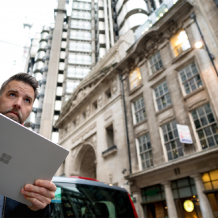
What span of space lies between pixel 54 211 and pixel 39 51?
60.1 meters

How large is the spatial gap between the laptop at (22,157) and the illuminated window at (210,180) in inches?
423

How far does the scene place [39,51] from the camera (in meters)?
56.7

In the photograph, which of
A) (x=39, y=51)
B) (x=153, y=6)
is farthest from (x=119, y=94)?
(x=39, y=51)

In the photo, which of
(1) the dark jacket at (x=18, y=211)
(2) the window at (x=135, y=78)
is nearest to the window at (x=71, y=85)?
(2) the window at (x=135, y=78)

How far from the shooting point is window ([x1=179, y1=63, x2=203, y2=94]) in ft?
39.5

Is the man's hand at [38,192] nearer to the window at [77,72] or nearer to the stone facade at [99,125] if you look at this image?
the stone facade at [99,125]

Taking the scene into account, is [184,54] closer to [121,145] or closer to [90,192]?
[121,145]

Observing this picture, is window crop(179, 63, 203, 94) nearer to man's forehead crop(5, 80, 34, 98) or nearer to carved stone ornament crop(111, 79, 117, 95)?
carved stone ornament crop(111, 79, 117, 95)

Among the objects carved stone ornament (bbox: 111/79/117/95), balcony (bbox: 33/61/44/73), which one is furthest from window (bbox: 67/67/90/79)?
carved stone ornament (bbox: 111/79/117/95)

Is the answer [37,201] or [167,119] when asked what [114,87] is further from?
[37,201]

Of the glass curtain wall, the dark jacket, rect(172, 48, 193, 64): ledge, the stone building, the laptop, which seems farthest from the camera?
the glass curtain wall

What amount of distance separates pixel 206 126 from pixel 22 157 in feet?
37.3

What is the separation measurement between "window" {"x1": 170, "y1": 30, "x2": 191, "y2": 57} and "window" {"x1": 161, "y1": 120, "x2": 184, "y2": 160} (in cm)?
552

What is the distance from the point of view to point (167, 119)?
42.9ft
